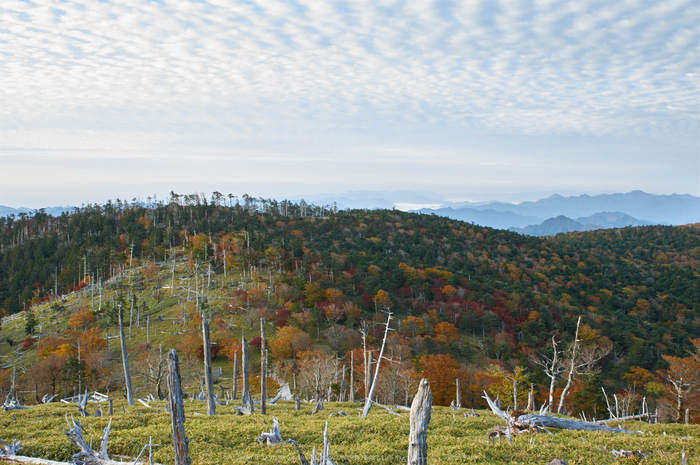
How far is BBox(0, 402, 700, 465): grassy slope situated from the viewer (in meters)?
12.4

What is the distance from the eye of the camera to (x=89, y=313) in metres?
71.4

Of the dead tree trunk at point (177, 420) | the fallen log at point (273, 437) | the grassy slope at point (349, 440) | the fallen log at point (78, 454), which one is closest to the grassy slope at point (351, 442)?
the grassy slope at point (349, 440)

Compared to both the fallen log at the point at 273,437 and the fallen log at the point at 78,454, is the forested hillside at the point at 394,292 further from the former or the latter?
the fallen log at the point at 78,454

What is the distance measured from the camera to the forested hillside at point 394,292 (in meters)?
54.5

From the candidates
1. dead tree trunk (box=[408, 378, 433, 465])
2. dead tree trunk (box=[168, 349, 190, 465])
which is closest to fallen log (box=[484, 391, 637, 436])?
dead tree trunk (box=[408, 378, 433, 465])

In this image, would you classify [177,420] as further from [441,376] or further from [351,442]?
[441,376]

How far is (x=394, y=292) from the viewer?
307 feet

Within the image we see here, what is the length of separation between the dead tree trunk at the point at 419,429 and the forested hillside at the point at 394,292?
26.9 metres

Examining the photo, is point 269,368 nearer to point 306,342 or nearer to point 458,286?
point 306,342

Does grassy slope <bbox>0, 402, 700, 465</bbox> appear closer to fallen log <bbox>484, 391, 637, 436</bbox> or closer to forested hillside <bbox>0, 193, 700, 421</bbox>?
fallen log <bbox>484, 391, 637, 436</bbox>

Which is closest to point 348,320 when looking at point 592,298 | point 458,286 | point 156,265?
point 458,286

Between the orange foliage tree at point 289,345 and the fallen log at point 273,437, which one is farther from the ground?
the fallen log at point 273,437

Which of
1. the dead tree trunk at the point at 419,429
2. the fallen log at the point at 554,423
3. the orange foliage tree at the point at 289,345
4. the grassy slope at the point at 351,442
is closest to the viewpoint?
the dead tree trunk at the point at 419,429

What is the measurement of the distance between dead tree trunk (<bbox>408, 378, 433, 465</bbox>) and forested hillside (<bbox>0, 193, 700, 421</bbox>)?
2691cm
